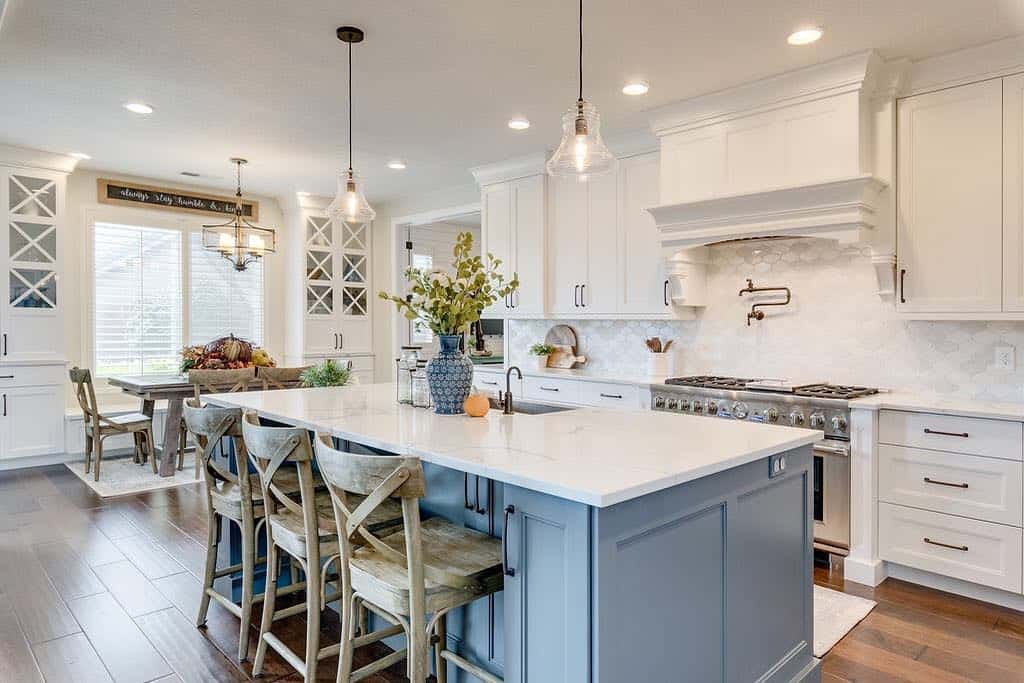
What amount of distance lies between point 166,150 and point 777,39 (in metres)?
4.68

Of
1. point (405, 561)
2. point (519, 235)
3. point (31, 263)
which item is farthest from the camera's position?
point (31, 263)

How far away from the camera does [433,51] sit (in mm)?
3258

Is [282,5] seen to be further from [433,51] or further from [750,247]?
[750,247]

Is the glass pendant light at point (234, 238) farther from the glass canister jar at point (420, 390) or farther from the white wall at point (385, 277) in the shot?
the glass canister jar at point (420, 390)

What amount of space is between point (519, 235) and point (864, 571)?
11.2 ft

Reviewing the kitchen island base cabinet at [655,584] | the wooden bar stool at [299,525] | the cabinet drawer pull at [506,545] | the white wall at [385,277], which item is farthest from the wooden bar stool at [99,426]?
the kitchen island base cabinet at [655,584]

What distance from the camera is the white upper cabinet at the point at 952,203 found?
3076mm

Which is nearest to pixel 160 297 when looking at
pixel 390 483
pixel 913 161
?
pixel 390 483

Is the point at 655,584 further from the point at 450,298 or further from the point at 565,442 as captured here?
the point at 450,298

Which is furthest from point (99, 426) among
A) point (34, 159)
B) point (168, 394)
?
point (34, 159)

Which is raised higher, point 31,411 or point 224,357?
point 224,357

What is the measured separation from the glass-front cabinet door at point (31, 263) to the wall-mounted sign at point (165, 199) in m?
0.51

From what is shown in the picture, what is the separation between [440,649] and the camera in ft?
6.98

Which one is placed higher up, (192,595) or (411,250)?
(411,250)
